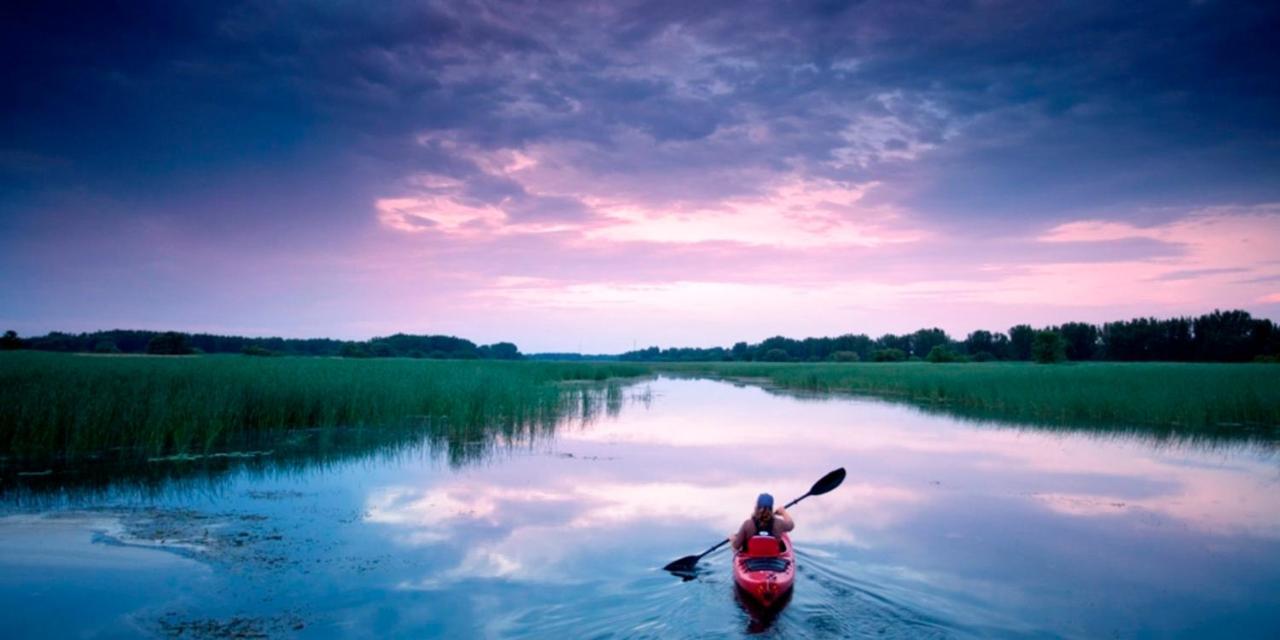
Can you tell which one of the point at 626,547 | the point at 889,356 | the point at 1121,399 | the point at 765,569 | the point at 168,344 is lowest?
the point at 626,547

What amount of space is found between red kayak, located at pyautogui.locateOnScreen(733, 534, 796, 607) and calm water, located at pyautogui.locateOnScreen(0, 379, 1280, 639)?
0.63 ft

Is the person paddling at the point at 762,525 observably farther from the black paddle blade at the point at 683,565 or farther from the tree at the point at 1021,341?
the tree at the point at 1021,341

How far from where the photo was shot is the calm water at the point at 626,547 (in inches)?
230

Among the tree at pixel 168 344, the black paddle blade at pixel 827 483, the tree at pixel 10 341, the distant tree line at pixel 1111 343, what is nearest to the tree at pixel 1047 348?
the distant tree line at pixel 1111 343

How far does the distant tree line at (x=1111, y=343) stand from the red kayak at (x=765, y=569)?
212 feet

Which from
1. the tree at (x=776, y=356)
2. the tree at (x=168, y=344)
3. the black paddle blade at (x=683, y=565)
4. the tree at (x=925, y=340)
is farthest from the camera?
the tree at (x=776, y=356)

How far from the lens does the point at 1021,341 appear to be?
→ 87.0 m

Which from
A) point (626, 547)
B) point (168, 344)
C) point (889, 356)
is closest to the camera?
point (626, 547)

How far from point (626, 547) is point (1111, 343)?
87.3 meters

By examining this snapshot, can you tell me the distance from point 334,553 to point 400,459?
5829 millimetres

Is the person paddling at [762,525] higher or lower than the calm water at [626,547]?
higher

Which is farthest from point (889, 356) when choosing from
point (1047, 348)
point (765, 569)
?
point (765, 569)

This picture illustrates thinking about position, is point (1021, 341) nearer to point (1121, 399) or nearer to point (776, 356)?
A: point (776, 356)

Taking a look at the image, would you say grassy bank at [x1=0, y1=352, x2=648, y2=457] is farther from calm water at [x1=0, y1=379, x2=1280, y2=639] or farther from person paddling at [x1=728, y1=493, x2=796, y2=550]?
person paddling at [x1=728, y1=493, x2=796, y2=550]
